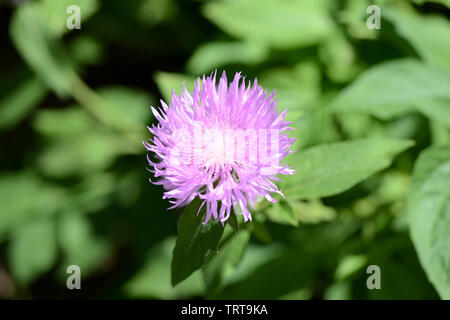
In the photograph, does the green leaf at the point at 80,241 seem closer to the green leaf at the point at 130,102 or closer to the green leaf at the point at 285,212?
the green leaf at the point at 130,102

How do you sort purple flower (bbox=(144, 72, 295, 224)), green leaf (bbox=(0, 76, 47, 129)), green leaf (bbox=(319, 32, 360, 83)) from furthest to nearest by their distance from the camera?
1. green leaf (bbox=(0, 76, 47, 129))
2. green leaf (bbox=(319, 32, 360, 83))
3. purple flower (bbox=(144, 72, 295, 224))

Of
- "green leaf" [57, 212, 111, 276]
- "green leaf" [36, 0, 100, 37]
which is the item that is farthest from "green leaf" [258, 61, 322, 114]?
"green leaf" [57, 212, 111, 276]

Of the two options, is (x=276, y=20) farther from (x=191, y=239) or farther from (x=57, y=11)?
(x=191, y=239)

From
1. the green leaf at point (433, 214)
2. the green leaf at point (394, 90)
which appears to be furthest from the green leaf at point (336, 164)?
the green leaf at point (394, 90)

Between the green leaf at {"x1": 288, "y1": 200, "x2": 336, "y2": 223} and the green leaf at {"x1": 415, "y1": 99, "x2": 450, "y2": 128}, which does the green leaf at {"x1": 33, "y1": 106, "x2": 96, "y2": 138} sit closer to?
the green leaf at {"x1": 288, "y1": 200, "x2": 336, "y2": 223}

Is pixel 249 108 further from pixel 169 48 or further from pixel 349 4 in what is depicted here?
pixel 169 48

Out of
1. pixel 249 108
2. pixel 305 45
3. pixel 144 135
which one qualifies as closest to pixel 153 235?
pixel 144 135

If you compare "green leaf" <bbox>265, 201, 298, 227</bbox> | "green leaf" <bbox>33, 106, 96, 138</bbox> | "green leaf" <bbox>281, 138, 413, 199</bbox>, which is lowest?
"green leaf" <bbox>265, 201, 298, 227</bbox>
